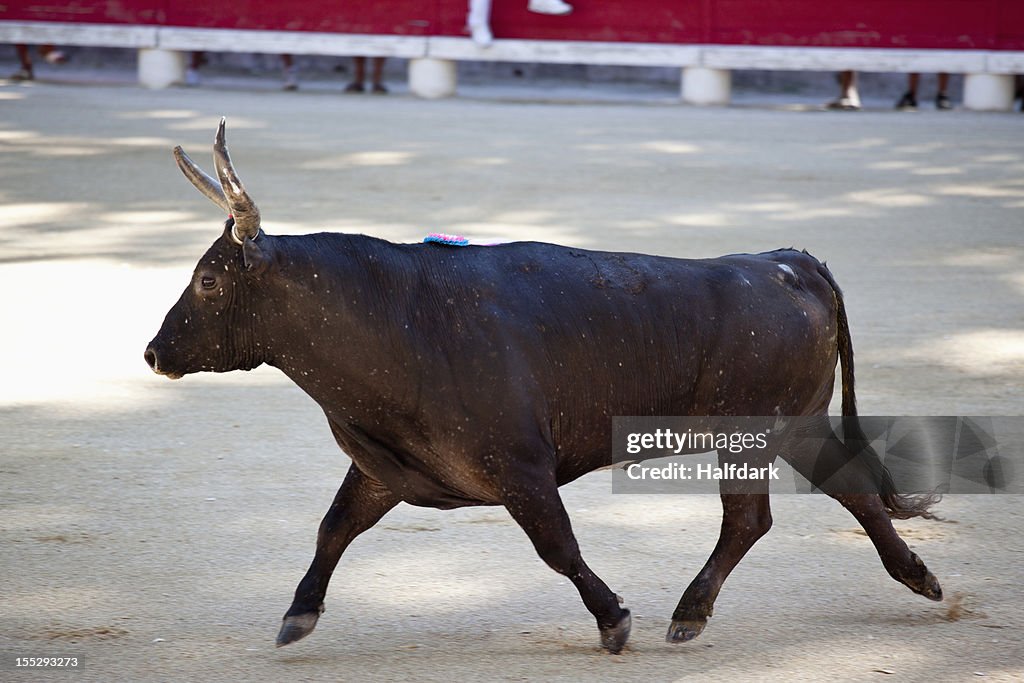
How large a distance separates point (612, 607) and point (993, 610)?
0.88 meters

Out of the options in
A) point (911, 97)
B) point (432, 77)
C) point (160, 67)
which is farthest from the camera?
point (160, 67)

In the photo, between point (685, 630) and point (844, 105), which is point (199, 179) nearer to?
point (685, 630)

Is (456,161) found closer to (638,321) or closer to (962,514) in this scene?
(962,514)

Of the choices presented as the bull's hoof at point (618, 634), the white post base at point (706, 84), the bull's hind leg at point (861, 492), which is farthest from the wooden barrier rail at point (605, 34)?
the bull's hoof at point (618, 634)

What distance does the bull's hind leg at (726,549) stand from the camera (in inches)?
110

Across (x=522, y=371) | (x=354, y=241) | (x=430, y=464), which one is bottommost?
(x=430, y=464)

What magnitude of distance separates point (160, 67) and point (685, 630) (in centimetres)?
1151

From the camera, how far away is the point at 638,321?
2.79 m

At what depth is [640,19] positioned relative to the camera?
504 inches

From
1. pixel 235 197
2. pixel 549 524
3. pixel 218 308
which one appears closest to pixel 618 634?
pixel 549 524

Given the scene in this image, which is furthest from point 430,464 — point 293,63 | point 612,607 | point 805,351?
point 293,63

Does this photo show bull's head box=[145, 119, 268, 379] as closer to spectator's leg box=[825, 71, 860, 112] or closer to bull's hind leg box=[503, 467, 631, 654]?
bull's hind leg box=[503, 467, 631, 654]

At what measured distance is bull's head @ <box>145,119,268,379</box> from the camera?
2.55 meters

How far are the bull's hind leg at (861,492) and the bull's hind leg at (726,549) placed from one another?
19 cm
